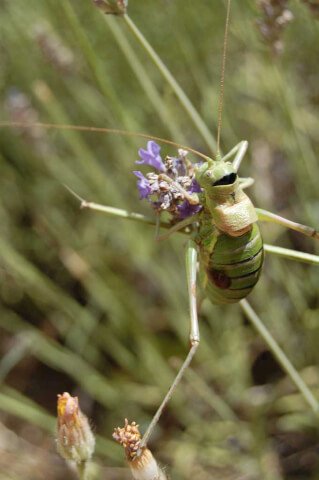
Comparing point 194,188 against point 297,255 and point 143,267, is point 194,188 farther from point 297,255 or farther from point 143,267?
point 143,267

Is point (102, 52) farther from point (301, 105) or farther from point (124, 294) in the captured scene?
point (124, 294)

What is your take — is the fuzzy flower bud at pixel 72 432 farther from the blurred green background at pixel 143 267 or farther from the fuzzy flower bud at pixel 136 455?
the blurred green background at pixel 143 267

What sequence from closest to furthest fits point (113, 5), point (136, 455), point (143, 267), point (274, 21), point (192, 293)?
point (136, 455) → point (192, 293) → point (113, 5) → point (274, 21) → point (143, 267)

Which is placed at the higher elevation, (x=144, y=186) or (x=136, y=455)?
(x=144, y=186)

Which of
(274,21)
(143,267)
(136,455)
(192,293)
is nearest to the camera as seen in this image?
(136,455)

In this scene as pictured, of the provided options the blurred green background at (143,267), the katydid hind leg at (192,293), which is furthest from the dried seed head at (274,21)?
the katydid hind leg at (192,293)

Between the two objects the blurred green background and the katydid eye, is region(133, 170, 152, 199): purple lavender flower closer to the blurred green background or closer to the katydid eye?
the katydid eye

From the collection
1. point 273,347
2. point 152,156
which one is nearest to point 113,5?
point 152,156
